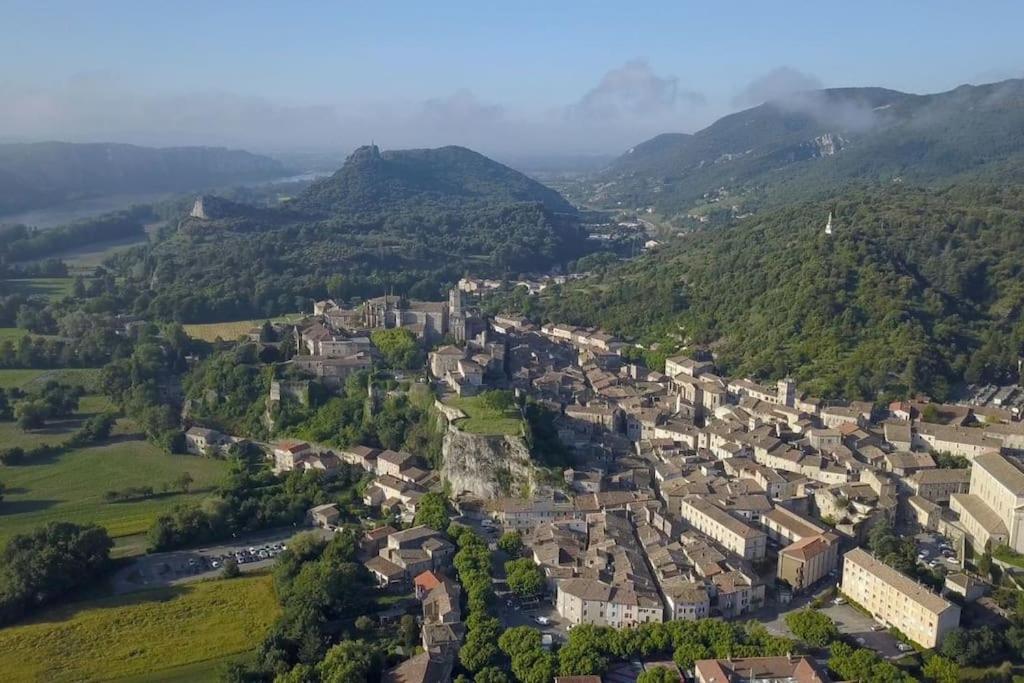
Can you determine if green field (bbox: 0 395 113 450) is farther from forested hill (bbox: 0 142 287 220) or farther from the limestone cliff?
forested hill (bbox: 0 142 287 220)

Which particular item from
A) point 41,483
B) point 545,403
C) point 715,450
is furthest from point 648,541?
point 41,483

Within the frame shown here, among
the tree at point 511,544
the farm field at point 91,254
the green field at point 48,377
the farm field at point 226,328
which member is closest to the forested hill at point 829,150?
the farm field at point 226,328

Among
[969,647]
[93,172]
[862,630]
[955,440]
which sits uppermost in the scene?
[93,172]

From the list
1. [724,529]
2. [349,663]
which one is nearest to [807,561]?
[724,529]

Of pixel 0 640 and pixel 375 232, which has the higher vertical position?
pixel 375 232

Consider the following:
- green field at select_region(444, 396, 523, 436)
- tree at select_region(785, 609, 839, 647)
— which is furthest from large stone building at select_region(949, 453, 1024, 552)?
green field at select_region(444, 396, 523, 436)

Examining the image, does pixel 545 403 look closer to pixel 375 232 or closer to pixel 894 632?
pixel 894 632

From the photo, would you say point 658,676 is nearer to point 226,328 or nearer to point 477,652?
point 477,652
